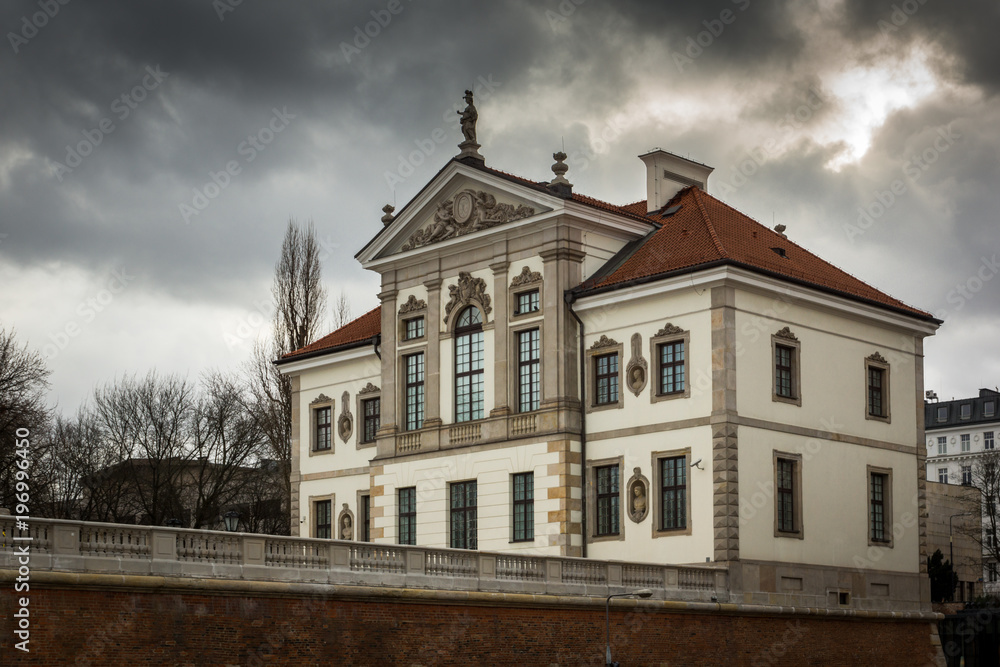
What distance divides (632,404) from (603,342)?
2.09m

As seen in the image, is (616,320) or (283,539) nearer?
(283,539)

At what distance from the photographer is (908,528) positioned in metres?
40.7

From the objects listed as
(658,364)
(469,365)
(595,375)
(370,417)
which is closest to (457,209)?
(469,365)

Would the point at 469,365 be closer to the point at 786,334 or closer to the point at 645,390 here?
the point at 645,390

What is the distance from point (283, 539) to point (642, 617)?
10098 millimetres

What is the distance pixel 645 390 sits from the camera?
37.8 metres

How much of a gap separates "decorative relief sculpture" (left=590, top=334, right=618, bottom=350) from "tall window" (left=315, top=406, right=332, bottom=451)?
43.7 ft

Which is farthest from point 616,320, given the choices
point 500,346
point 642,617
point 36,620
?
point 36,620

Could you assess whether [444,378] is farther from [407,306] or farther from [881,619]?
[881,619]

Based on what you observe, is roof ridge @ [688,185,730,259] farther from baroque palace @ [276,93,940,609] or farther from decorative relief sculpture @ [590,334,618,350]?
decorative relief sculpture @ [590,334,618,350]

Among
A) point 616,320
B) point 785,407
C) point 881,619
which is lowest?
point 881,619

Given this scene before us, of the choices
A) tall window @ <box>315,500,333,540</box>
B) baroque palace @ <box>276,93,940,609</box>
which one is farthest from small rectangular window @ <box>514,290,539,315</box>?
tall window @ <box>315,500,333,540</box>

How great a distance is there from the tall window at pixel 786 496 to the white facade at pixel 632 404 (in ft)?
0.18

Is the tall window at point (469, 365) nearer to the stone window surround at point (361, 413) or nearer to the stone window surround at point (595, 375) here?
the stone window surround at point (595, 375)
